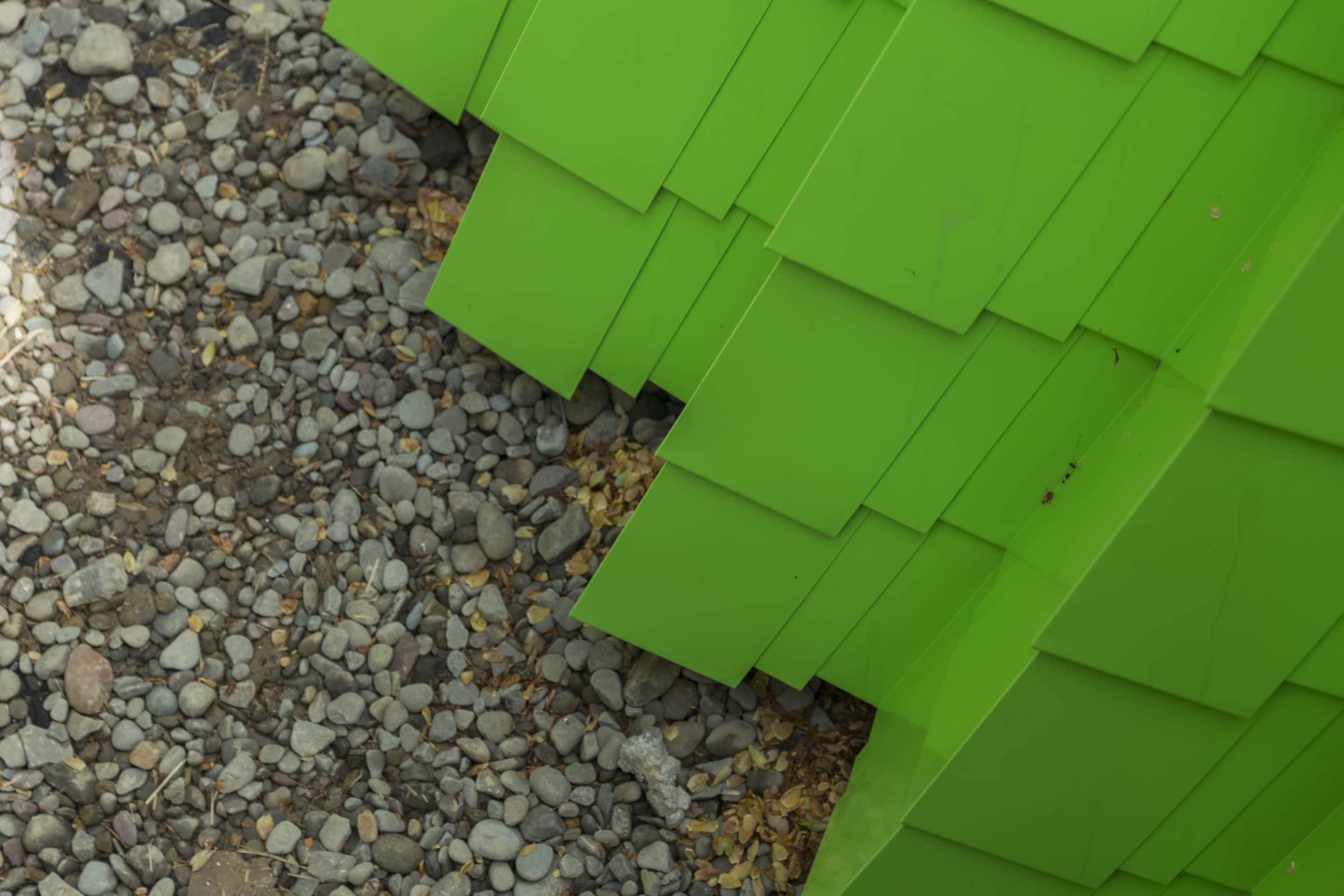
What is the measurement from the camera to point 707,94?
1.48 m

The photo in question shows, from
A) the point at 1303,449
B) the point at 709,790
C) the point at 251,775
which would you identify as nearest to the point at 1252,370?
the point at 1303,449

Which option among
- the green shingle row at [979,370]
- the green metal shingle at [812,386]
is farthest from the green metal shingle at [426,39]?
the green metal shingle at [812,386]

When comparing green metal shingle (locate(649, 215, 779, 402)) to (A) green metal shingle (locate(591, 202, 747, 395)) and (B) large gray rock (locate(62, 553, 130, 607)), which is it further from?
(B) large gray rock (locate(62, 553, 130, 607))

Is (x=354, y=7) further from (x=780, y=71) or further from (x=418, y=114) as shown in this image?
(x=780, y=71)

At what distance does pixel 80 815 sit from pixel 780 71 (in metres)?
1.70

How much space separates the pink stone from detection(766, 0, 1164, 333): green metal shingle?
4.63 ft

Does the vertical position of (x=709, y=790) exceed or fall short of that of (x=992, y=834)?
it falls short

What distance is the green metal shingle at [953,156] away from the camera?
121cm

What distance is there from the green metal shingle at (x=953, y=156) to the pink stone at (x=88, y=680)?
55.6 inches

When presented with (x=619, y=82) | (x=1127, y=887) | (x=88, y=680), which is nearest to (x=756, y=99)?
(x=619, y=82)

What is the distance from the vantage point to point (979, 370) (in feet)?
4.53

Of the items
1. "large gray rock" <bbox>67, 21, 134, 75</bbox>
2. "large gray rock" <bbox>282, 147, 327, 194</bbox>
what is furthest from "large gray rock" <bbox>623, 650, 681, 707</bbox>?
"large gray rock" <bbox>67, 21, 134, 75</bbox>

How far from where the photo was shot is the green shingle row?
1.20m

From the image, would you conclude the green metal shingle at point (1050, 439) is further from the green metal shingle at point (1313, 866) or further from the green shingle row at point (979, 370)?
the green metal shingle at point (1313, 866)
